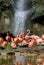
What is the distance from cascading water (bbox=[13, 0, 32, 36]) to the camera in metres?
11.1

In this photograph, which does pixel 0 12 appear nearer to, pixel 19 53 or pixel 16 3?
pixel 16 3

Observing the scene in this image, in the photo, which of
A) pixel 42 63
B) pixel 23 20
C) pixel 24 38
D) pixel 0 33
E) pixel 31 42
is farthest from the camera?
pixel 23 20

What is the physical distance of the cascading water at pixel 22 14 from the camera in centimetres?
1105

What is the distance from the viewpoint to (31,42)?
265cm

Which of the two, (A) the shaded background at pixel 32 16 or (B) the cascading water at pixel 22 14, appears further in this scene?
(B) the cascading water at pixel 22 14

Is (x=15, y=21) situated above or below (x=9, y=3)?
below

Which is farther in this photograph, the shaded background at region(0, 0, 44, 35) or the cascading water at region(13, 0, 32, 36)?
the cascading water at region(13, 0, 32, 36)

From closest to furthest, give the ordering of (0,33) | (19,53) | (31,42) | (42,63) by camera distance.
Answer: (42,63) < (31,42) < (19,53) < (0,33)

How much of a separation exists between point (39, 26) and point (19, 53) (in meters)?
7.62

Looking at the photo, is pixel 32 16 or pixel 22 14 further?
pixel 22 14

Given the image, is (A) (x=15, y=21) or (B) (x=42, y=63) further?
(A) (x=15, y=21)

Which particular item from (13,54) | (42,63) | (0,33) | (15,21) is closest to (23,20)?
(15,21)

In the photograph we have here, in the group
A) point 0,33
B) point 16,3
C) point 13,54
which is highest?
point 13,54

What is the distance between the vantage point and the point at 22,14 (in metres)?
11.4
